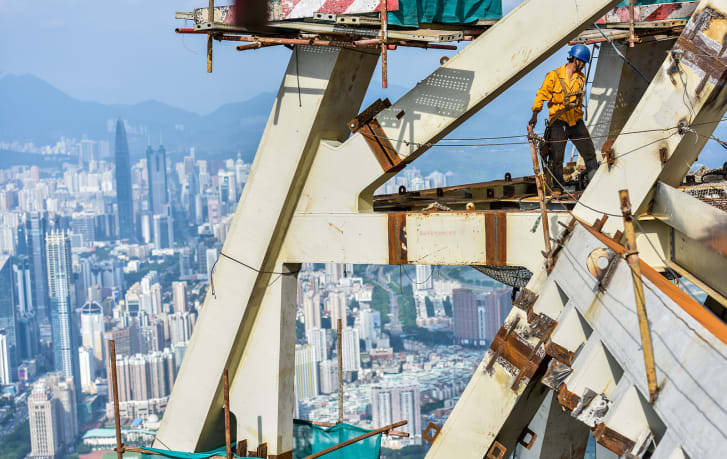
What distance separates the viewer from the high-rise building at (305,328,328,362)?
140m

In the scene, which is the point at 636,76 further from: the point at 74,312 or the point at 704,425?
the point at 74,312

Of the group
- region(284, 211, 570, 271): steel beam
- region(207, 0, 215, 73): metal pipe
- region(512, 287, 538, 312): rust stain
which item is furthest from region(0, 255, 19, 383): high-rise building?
region(512, 287, 538, 312): rust stain

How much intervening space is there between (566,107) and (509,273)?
2161 millimetres

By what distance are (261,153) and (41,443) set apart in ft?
412

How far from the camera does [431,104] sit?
9.91 m

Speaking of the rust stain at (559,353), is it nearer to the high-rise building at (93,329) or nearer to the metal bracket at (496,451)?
the metal bracket at (496,451)

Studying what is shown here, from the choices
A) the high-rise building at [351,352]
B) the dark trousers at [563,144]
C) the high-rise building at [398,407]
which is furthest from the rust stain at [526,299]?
the high-rise building at [351,352]

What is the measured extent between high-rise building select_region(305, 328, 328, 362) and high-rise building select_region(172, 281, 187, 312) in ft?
106

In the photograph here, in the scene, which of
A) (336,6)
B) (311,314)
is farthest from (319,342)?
(336,6)

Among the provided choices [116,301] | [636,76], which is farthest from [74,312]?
[636,76]

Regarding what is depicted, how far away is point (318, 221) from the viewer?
34.9ft

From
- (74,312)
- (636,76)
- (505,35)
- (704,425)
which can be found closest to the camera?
(704,425)

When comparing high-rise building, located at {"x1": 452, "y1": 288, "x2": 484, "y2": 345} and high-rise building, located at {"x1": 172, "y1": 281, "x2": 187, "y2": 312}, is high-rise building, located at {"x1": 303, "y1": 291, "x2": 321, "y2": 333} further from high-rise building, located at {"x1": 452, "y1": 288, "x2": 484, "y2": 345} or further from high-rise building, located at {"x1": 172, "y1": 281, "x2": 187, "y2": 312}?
high-rise building, located at {"x1": 172, "y1": 281, "x2": 187, "y2": 312}

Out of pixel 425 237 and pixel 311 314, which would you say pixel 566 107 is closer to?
pixel 425 237
